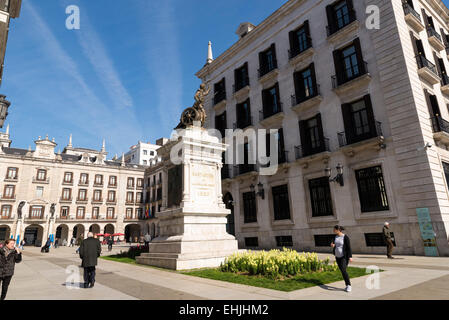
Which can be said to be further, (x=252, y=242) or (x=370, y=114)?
(x=252, y=242)

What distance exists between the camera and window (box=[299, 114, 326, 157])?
1883cm

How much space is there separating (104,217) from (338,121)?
175 feet

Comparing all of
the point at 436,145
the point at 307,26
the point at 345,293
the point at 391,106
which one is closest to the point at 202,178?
the point at 345,293

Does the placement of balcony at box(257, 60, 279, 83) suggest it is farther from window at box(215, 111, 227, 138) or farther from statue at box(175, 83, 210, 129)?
statue at box(175, 83, 210, 129)

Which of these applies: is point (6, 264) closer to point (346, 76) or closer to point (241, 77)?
point (346, 76)

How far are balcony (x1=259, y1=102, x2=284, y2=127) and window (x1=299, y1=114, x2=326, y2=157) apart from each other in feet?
6.92

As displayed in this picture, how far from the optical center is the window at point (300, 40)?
68.9 feet

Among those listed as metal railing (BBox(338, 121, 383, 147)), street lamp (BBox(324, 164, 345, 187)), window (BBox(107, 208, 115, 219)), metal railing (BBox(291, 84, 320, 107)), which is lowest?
street lamp (BBox(324, 164, 345, 187))

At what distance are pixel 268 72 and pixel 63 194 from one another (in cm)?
4934

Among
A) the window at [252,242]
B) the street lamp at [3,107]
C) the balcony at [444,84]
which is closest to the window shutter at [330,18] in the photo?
the balcony at [444,84]

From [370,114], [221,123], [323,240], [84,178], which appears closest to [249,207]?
[323,240]

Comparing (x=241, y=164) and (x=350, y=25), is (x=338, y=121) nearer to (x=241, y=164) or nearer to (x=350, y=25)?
(x=350, y=25)

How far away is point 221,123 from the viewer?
93.6 feet

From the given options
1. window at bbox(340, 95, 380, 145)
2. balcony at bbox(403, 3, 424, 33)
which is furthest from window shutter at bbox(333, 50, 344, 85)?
balcony at bbox(403, 3, 424, 33)
